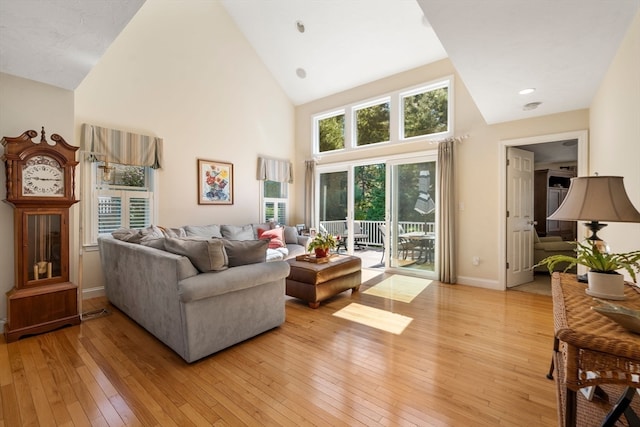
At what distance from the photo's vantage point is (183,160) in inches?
187

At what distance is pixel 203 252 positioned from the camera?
2.30 metres

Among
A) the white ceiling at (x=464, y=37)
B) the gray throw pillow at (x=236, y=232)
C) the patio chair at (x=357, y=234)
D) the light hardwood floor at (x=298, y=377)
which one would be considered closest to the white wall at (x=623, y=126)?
the white ceiling at (x=464, y=37)

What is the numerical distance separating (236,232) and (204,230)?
57 centimetres

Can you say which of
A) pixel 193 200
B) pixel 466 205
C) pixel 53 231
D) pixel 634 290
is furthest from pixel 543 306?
pixel 53 231

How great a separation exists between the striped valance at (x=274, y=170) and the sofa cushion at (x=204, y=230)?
1.51m

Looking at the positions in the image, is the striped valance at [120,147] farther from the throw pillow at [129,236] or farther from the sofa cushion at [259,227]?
the sofa cushion at [259,227]

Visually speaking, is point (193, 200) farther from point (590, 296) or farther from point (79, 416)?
point (590, 296)

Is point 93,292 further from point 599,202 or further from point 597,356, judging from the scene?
point 599,202

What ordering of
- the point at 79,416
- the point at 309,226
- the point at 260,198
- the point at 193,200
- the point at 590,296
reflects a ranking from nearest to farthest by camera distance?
the point at 590,296 < the point at 79,416 < the point at 193,200 < the point at 260,198 < the point at 309,226

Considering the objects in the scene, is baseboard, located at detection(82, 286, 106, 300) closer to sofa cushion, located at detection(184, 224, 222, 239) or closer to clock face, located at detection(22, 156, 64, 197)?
sofa cushion, located at detection(184, 224, 222, 239)

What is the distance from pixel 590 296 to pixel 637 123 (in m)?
1.23

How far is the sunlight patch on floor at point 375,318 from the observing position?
295 cm

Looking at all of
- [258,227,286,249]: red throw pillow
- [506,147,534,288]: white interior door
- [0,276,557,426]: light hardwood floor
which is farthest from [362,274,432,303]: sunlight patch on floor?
[258,227,286,249]: red throw pillow

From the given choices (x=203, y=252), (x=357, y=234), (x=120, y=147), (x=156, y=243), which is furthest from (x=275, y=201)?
(x=203, y=252)
